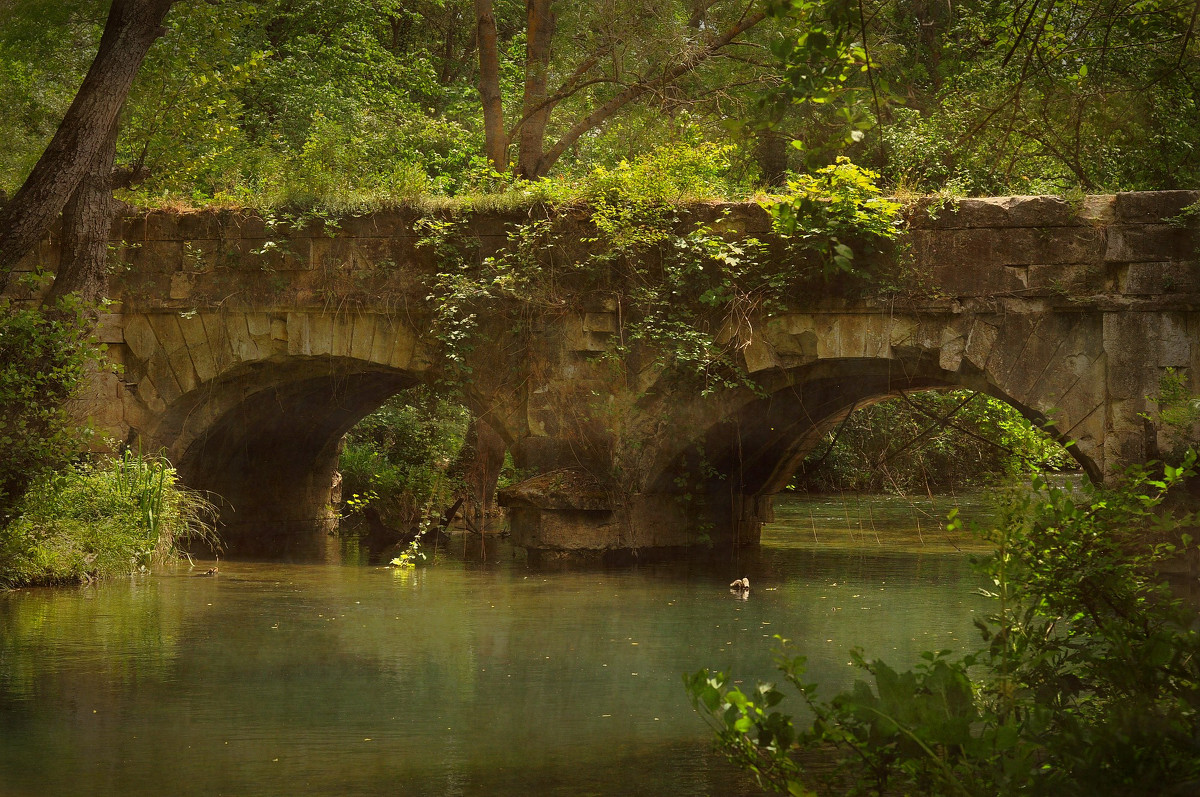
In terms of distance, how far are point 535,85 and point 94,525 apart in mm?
7816

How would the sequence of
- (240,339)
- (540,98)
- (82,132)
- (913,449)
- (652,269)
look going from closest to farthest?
1. (82,132)
2. (652,269)
3. (240,339)
4. (913,449)
5. (540,98)

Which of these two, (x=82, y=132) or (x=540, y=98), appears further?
(x=540, y=98)

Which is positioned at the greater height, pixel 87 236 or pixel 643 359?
pixel 87 236

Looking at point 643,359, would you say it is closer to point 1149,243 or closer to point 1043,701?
point 1149,243

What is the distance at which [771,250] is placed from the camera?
10.2 metres

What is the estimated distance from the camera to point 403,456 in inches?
684

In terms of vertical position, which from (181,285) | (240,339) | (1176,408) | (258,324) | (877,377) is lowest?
(1176,408)

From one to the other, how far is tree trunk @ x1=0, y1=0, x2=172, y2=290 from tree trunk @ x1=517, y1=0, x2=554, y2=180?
18.9 ft

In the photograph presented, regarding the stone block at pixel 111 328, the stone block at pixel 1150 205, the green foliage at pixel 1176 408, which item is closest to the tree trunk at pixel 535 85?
the stone block at pixel 111 328

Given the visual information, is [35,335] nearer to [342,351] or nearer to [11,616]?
[11,616]

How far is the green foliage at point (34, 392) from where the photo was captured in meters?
8.77

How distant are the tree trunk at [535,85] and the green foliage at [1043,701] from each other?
11.8 m

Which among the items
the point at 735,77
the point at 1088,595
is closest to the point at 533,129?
the point at 735,77

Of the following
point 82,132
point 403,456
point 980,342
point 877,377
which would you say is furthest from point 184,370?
point 980,342
